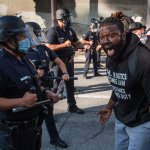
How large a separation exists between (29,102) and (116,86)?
0.75m

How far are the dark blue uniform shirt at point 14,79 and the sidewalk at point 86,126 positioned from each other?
1985 mm

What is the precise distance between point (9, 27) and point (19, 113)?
2.41 ft

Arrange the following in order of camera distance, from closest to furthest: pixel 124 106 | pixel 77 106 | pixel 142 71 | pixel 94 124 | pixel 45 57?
1. pixel 142 71
2. pixel 124 106
3. pixel 45 57
4. pixel 94 124
5. pixel 77 106

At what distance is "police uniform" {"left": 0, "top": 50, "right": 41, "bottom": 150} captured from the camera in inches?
121

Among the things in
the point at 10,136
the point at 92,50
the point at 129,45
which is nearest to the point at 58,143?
the point at 10,136

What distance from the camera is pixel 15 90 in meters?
3.11

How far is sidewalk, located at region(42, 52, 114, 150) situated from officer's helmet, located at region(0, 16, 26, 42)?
90.8 inches

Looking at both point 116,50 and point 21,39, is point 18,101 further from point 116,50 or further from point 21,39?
point 116,50

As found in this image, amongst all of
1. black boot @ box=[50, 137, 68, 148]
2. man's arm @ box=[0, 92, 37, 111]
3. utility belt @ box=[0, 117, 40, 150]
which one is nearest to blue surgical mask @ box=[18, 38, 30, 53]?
man's arm @ box=[0, 92, 37, 111]

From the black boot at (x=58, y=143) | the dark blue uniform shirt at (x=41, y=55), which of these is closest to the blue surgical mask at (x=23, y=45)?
the dark blue uniform shirt at (x=41, y=55)

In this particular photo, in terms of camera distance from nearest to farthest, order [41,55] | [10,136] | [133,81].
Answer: [133,81]
[10,136]
[41,55]

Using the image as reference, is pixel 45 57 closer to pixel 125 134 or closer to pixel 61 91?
pixel 125 134

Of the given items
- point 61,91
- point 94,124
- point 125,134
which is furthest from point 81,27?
point 125,134

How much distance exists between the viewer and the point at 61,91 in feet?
24.3
